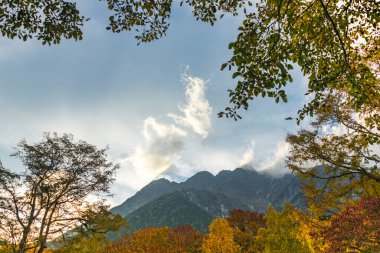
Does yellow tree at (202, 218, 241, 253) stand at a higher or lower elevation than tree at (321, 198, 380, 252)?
higher

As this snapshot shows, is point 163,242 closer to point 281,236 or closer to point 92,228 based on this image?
point 281,236

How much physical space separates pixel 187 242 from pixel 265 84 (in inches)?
1571

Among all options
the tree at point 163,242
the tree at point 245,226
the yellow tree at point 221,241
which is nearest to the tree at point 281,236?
the yellow tree at point 221,241

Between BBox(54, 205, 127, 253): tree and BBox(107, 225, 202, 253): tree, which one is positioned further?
BBox(107, 225, 202, 253): tree

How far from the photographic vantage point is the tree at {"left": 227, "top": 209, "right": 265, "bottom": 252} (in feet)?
119

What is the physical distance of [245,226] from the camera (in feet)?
128

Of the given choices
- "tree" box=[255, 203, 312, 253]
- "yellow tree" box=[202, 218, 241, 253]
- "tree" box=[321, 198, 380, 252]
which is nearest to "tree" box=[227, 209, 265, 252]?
"tree" box=[255, 203, 312, 253]

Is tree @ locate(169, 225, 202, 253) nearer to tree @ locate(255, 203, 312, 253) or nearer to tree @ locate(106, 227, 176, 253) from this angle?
tree @ locate(106, 227, 176, 253)

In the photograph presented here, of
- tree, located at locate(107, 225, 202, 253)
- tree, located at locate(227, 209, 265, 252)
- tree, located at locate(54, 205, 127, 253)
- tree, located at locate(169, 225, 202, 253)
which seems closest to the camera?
tree, located at locate(54, 205, 127, 253)

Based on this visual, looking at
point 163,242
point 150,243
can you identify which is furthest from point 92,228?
point 163,242

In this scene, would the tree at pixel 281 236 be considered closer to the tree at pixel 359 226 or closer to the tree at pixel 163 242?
the tree at pixel 163 242

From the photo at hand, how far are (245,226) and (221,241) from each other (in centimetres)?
829

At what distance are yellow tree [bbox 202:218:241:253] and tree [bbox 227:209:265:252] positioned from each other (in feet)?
14.3

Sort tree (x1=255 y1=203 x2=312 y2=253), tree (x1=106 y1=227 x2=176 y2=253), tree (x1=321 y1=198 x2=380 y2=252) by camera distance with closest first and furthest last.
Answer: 1. tree (x1=321 y1=198 x2=380 y2=252)
2. tree (x1=255 y1=203 x2=312 y2=253)
3. tree (x1=106 y1=227 x2=176 y2=253)
